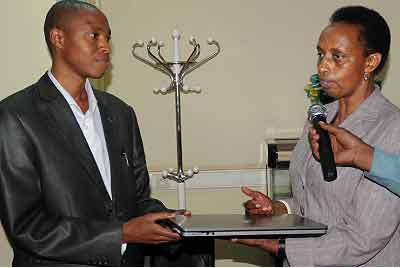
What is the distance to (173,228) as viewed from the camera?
181 centimetres

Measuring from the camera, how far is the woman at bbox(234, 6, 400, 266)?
167 centimetres

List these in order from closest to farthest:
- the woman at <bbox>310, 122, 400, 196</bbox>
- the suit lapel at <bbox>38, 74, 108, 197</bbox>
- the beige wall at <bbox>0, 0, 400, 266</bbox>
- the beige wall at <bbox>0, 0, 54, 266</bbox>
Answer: the woman at <bbox>310, 122, 400, 196</bbox>, the suit lapel at <bbox>38, 74, 108, 197</bbox>, the beige wall at <bbox>0, 0, 54, 266</bbox>, the beige wall at <bbox>0, 0, 400, 266</bbox>

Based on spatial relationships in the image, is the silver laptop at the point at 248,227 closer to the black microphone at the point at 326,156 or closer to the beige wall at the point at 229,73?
the black microphone at the point at 326,156

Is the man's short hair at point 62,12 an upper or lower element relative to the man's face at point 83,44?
upper

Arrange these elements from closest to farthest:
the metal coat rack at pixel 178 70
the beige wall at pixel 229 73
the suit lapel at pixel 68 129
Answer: the suit lapel at pixel 68 129 → the metal coat rack at pixel 178 70 → the beige wall at pixel 229 73

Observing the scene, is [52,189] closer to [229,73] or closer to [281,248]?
[281,248]

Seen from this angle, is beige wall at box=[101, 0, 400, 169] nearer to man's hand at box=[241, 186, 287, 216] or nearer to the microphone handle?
man's hand at box=[241, 186, 287, 216]

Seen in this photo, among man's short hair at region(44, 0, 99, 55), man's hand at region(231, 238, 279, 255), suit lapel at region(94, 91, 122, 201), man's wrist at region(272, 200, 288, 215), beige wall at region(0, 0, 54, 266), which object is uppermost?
man's short hair at region(44, 0, 99, 55)

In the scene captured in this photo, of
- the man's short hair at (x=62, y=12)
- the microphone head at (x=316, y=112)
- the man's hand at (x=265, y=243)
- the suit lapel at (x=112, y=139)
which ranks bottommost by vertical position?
the man's hand at (x=265, y=243)

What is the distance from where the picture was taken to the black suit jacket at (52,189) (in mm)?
1882

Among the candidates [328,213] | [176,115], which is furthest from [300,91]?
[328,213]

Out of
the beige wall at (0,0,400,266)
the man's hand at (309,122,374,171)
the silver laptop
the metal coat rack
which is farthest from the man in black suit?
the beige wall at (0,0,400,266)

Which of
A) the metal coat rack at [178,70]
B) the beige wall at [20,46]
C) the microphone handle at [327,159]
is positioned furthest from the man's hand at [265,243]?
the metal coat rack at [178,70]

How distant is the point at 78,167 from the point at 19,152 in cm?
19
